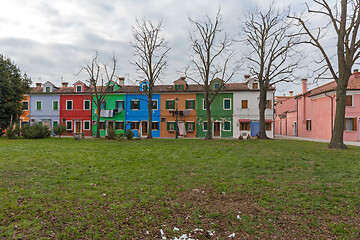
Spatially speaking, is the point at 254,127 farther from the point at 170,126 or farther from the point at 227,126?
the point at 170,126

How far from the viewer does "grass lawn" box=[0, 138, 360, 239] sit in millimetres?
3879

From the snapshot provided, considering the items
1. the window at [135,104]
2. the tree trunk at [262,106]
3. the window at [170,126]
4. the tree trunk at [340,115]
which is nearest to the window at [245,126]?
the tree trunk at [262,106]

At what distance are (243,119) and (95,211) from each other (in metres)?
29.2

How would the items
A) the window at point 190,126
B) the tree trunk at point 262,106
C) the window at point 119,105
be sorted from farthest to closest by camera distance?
the window at point 119,105
the window at point 190,126
the tree trunk at point 262,106

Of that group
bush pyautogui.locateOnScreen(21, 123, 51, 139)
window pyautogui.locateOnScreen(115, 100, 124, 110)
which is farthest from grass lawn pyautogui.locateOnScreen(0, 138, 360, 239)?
window pyautogui.locateOnScreen(115, 100, 124, 110)

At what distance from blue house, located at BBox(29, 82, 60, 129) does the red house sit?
98cm

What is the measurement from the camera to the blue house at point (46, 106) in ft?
116

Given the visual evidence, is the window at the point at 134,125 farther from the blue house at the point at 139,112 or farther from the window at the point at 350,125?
the window at the point at 350,125

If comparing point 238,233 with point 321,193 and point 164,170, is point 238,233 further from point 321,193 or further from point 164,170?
point 164,170

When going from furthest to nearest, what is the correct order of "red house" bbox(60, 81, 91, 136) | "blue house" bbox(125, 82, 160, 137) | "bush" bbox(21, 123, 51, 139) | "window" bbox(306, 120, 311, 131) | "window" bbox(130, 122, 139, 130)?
"red house" bbox(60, 81, 91, 136), "window" bbox(130, 122, 139, 130), "blue house" bbox(125, 82, 160, 137), "window" bbox(306, 120, 311, 131), "bush" bbox(21, 123, 51, 139)

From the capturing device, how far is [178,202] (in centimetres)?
526

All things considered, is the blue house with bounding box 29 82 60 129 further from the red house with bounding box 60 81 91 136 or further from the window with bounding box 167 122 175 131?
the window with bounding box 167 122 175 131

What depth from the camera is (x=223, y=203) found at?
5195 millimetres

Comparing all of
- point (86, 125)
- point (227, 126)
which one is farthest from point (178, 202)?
point (86, 125)
